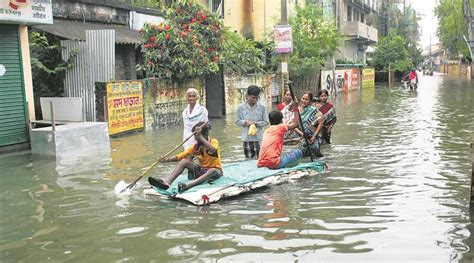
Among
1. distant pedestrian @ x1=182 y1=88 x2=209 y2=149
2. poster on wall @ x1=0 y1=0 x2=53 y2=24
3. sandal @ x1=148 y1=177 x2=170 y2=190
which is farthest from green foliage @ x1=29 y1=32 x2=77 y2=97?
sandal @ x1=148 y1=177 x2=170 y2=190

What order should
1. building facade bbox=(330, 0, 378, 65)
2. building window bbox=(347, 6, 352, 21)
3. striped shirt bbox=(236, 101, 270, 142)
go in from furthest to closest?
building window bbox=(347, 6, 352, 21) < building facade bbox=(330, 0, 378, 65) < striped shirt bbox=(236, 101, 270, 142)

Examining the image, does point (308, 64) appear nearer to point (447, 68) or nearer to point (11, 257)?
point (11, 257)

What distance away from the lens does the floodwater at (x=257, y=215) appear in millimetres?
5203

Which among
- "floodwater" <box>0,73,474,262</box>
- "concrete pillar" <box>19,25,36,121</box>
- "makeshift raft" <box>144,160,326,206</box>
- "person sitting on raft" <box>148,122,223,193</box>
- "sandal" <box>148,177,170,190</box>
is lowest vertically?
"floodwater" <box>0,73,474,262</box>

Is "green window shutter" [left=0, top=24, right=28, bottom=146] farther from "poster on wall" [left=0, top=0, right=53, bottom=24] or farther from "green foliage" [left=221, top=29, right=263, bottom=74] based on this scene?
"green foliage" [left=221, top=29, right=263, bottom=74]

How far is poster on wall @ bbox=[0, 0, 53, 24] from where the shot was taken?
36.4 ft

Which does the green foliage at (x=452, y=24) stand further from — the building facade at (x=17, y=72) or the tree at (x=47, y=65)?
the building facade at (x=17, y=72)

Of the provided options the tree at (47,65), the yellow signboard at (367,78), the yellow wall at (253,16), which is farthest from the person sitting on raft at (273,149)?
the yellow signboard at (367,78)

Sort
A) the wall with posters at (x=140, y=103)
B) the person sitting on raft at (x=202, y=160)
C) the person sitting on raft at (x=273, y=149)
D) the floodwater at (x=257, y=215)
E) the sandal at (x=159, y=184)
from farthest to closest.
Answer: the wall with posters at (x=140, y=103) → the person sitting on raft at (x=273, y=149) → the person sitting on raft at (x=202, y=160) → the sandal at (x=159, y=184) → the floodwater at (x=257, y=215)

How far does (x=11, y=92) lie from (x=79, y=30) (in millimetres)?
4493

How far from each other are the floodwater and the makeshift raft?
0.39 feet

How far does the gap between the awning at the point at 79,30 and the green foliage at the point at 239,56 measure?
→ 370cm

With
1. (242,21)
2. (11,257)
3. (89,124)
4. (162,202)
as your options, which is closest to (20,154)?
(89,124)

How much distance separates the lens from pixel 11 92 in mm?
11891
